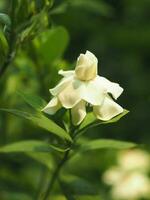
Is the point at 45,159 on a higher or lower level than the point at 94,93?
lower

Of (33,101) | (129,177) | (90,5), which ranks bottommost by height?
(129,177)

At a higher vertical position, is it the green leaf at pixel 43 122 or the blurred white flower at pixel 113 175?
the green leaf at pixel 43 122

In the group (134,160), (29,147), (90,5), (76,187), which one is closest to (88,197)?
(76,187)

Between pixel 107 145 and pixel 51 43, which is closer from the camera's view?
pixel 107 145

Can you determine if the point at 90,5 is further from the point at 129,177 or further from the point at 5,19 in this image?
the point at 129,177

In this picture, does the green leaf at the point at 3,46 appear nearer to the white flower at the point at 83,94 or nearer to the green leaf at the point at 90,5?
the white flower at the point at 83,94

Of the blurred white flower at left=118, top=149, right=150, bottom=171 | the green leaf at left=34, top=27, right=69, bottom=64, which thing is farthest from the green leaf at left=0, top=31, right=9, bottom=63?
the blurred white flower at left=118, top=149, right=150, bottom=171

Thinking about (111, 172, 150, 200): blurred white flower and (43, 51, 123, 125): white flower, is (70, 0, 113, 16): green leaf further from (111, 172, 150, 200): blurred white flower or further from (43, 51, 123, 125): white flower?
(111, 172, 150, 200): blurred white flower

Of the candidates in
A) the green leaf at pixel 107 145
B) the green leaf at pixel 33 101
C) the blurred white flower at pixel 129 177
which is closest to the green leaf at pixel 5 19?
the green leaf at pixel 33 101
